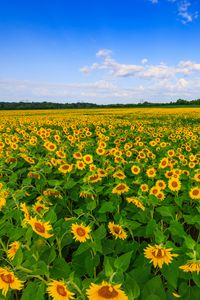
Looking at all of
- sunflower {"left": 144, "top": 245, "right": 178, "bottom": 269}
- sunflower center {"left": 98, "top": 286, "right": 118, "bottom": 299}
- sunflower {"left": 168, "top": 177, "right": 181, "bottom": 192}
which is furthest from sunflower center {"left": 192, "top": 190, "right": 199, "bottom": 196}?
sunflower center {"left": 98, "top": 286, "right": 118, "bottom": 299}

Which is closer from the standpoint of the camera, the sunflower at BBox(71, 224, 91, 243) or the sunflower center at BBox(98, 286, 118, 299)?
the sunflower center at BBox(98, 286, 118, 299)

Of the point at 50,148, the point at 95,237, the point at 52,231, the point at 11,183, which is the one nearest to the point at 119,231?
the point at 95,237

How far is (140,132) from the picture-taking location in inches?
360

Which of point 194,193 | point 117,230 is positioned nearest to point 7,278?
point 117,230

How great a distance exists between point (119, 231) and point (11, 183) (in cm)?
174

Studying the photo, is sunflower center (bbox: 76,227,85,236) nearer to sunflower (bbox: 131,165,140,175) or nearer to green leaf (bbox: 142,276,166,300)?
green leaf (bbox: 142,276,166,300)

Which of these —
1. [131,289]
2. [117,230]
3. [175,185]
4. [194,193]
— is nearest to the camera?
[131,289]

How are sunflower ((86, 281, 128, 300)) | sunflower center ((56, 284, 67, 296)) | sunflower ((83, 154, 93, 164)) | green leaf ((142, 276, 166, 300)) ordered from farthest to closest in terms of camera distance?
sunflower ((83, 154, 93, 164)), green leaf ((142, 276, 166, 300)), sunflower center ((56, 284, 67, 296)), sunflower ((86, 281, 128, 300))

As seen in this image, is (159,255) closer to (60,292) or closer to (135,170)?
(60,292)

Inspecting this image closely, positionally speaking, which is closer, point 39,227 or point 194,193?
point 39,227

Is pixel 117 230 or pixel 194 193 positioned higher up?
pixel 194 193

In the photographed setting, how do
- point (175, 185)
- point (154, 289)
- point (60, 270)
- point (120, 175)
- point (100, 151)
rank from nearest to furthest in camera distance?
point (154, 289)
point (60, 270)
point (175, 185)
point (120, 175)
point (100, 151)

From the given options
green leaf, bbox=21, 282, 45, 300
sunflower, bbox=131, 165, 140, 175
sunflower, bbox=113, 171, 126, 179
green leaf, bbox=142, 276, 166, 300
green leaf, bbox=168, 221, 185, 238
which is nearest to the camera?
green leaf, bbox=21, 282, 45, 300

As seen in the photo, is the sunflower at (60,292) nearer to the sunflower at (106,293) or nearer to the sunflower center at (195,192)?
the sunflower at (106,293)
